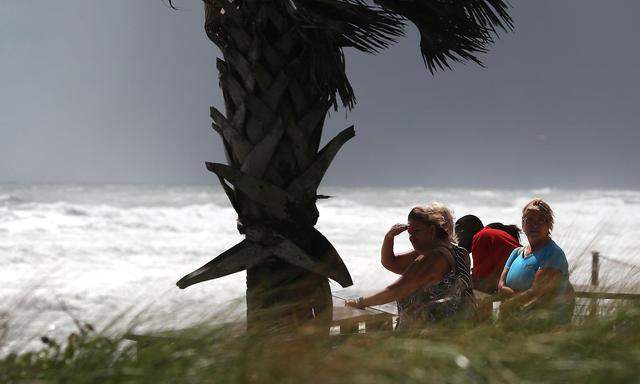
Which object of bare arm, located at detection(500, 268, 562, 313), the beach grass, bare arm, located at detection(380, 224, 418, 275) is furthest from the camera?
bare arm, located at detection(380, 224, 418, 275)

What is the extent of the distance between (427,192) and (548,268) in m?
64.6

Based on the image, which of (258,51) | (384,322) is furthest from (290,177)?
(384,322)

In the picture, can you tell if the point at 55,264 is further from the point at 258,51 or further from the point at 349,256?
the point at 349,256

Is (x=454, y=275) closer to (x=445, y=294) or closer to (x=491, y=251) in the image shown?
(x=445, y=294)

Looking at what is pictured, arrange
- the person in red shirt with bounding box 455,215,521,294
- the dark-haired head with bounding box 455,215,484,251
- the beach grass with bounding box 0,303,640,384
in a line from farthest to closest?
1. the dark-haired head with bounding box 455,215,484,251
2. the person in red shirt with bounding box 455,215,521,294
3. the beach grass with bounding box 0,303,640,384

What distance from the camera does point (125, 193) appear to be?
55562 mm

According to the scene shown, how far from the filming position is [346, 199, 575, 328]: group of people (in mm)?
3053

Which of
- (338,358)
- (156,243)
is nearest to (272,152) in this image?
(338,358)

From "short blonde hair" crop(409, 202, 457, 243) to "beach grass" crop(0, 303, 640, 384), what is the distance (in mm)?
1895

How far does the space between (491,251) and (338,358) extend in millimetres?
4111

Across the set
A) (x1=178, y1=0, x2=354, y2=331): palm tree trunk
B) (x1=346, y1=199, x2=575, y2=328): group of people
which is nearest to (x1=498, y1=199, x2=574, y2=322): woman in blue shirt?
(x1=346, y1=199, x2=575, y2=328): group of people

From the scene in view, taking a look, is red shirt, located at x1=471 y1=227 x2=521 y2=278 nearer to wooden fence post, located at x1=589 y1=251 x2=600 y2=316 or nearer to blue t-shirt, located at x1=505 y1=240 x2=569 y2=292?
blue t-shirt, located at x1=505 y1=240 x2=569 y2=292

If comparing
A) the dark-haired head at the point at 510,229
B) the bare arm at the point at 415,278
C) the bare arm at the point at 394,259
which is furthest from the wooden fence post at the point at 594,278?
the dark-haired head at the point at 510,229

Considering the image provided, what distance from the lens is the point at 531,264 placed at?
189 inches
